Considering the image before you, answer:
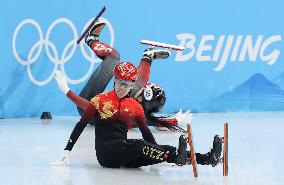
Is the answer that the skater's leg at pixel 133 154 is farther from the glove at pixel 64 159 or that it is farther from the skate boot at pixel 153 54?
the skate boot at pixel 153 54

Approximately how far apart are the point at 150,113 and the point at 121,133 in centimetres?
344

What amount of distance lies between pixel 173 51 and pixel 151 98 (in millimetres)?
2910

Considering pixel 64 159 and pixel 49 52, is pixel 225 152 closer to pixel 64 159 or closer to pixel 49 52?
pixel 64 159

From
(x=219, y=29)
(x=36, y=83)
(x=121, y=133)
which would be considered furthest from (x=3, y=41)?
(x=121, y=133)

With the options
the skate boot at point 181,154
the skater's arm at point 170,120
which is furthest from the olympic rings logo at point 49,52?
the skate boot at point 181,154

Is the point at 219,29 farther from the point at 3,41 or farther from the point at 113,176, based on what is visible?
the point at 113,176

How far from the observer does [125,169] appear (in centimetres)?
776

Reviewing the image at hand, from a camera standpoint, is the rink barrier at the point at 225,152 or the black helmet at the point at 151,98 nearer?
the rink barrier at the point at 225,152

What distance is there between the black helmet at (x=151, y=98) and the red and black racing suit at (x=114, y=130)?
3.16 metres

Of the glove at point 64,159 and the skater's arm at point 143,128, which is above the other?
the skater's arm at point 143,128

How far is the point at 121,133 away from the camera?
25.6 ft

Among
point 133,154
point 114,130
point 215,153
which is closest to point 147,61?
point 114,130

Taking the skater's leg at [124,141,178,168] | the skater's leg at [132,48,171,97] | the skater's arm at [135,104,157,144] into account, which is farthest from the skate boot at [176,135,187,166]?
the skater's leg at [132,48,171,97]

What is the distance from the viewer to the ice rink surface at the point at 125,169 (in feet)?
23.5
